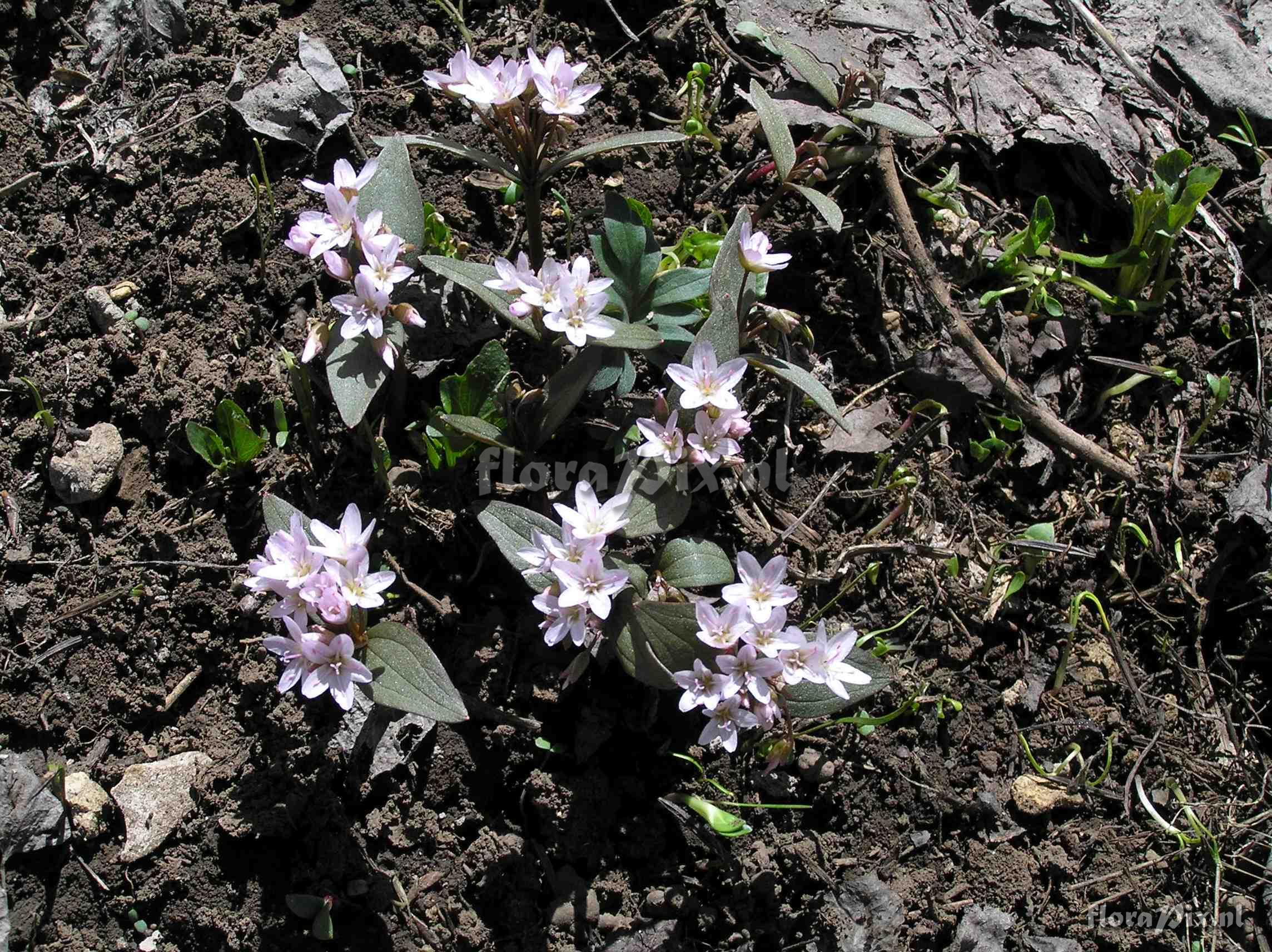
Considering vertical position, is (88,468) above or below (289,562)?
below

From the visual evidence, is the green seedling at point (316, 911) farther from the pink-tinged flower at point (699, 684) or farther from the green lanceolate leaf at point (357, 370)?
the green lanceolate leaf at point (357, 370)

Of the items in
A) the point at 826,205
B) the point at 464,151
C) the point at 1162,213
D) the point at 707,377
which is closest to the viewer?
the point at 707,377

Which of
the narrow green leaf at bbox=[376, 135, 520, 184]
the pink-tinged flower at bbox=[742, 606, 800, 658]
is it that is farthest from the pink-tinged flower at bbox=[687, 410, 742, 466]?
the narrow green leaf at bbox=[376, 135, 520, 184]

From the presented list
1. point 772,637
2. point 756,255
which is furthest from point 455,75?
point 772,637

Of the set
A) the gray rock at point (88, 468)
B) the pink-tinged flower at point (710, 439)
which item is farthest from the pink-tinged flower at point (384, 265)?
the gray rock at point (88, 468)

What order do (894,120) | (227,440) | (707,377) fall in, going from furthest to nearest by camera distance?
(894,120)
(227,440)
(707,377)

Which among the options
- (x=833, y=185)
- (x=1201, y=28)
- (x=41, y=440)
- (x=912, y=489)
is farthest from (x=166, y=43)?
(x=1201, y=28)

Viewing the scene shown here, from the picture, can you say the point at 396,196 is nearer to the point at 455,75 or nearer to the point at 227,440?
the point at 455,75

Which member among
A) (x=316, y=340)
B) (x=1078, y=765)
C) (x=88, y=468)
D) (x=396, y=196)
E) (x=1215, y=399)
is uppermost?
(x=396, y=196)
